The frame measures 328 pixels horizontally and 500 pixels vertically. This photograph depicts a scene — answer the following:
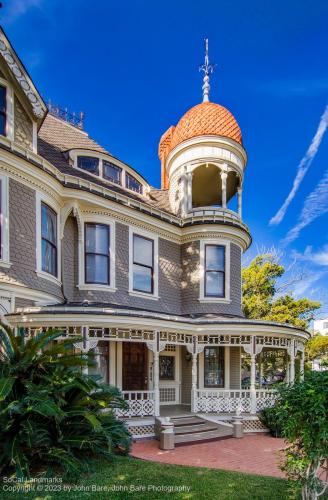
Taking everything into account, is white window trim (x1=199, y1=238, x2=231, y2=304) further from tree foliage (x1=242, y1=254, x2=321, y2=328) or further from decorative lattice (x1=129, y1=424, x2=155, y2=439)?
tree foliage (x1=242, y1=254, x2=321, y2=328)

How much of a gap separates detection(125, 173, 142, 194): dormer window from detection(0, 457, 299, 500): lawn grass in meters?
10.1

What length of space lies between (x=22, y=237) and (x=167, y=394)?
7982mm

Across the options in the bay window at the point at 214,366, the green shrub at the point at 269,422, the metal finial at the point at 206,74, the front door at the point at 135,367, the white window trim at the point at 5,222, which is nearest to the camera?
the white window trim at the point at 5,222

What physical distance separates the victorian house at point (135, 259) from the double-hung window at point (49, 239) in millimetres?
43

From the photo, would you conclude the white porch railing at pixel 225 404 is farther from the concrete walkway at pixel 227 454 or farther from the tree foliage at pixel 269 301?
the tree foliage at pixel 269 301

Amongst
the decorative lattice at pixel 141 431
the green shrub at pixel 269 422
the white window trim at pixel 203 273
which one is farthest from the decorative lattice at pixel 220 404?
the white window trim at pixel 203 273

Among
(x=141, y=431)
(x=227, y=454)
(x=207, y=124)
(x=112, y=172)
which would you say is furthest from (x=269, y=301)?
(x=227, y=454)

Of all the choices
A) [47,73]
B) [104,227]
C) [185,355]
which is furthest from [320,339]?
[47,73]

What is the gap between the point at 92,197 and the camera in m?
11.7

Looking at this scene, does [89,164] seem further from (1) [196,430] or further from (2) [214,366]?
(1) [196,430]

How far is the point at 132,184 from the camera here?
15.1 meters

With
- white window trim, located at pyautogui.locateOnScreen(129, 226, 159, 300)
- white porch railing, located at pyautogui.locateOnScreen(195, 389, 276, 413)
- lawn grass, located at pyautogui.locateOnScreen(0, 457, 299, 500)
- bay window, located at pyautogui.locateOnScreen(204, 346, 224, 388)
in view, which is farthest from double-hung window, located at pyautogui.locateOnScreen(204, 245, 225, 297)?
lawn grass, located at pyautogui.locateOnScreen(0, 457, 299, 500)

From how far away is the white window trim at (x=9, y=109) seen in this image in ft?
31.8

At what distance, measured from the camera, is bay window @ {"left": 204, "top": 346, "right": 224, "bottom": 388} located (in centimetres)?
1370
